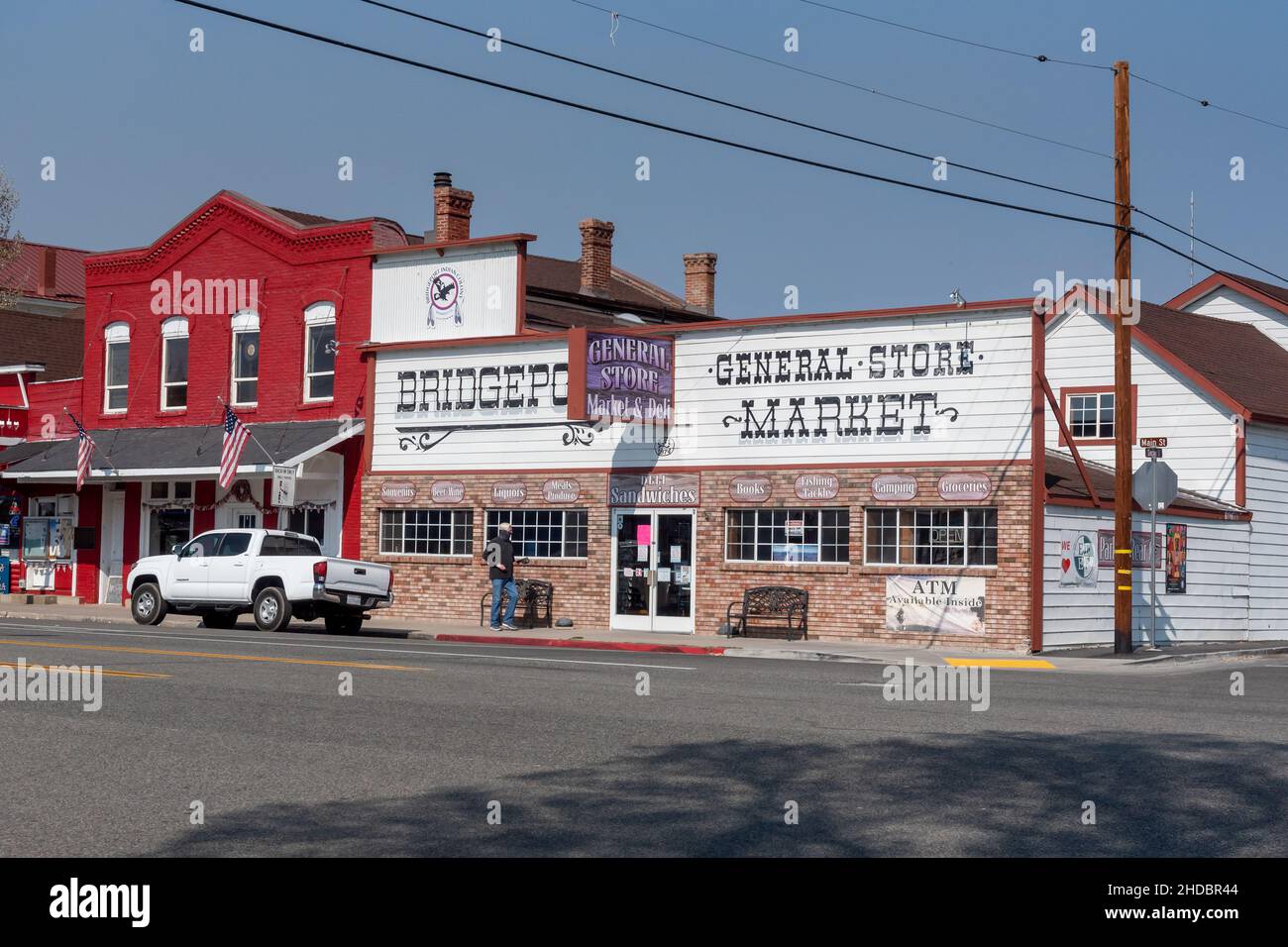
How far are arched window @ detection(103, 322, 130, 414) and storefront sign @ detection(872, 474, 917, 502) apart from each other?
20.2 metres

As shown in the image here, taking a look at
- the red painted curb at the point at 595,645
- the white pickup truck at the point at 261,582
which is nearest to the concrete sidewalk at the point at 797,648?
the red painted curb at the point at 595,645

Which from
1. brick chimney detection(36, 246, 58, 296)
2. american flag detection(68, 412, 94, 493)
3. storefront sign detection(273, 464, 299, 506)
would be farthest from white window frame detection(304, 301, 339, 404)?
brick chimney detection(36, 246, 58, 296)

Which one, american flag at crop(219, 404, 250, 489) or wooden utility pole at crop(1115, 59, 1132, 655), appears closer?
wooden utility pole at crop(1115, 59, 1132, 655)

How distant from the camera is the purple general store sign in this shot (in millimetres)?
27281

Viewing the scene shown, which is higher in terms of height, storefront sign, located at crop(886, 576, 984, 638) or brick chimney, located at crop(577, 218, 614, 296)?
brick chimney, located at crop(577, 218, 614, 296)

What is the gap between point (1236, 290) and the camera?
38.3 metres

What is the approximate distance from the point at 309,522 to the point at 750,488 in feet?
36.5

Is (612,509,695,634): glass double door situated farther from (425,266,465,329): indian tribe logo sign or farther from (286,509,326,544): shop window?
(286,509,326,544): shop window

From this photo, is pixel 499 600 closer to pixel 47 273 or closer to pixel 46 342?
pixel 46 342

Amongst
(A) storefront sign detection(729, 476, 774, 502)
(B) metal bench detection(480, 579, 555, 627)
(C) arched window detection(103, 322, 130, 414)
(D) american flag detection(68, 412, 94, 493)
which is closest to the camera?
(A) storefront sign detection(729, 476, 774, 502)

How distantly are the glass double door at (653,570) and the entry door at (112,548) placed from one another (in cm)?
1421

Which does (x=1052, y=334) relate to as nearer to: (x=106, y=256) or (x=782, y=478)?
(x=782, y=478)

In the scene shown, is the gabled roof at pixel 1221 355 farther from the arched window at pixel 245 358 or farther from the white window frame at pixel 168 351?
the white window frame at pixel 168 351

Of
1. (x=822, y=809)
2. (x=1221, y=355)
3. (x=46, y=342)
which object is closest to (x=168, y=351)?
(x=46, y=342)
